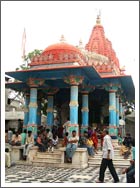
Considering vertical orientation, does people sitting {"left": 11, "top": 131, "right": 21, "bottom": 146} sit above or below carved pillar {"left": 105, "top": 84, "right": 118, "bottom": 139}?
below

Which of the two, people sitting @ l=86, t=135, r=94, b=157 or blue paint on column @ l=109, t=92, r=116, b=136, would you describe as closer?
people sitting @ l=86, t=135, r=94, b=157

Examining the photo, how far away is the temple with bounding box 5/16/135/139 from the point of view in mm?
12102

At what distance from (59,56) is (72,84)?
1505mm

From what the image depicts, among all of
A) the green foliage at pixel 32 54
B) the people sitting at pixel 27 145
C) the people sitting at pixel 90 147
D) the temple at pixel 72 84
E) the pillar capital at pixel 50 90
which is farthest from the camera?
the green foliage at pixel 32 54

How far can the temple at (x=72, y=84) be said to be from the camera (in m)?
12.1

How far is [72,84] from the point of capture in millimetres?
12086

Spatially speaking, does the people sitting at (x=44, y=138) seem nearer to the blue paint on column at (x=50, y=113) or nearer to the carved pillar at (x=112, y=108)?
the blue paint on column at (x=50, y=113)

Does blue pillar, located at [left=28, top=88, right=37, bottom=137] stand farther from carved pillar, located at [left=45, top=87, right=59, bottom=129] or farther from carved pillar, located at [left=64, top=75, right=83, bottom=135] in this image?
carved pillar, located at [left=45, top=87, right=59, bottom=129]

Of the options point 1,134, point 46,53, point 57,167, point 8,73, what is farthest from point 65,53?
point 1,134

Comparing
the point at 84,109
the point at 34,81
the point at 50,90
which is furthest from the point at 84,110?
the point at 34,81

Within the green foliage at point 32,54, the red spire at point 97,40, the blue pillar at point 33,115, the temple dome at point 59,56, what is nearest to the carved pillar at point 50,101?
the temple dome at point 59,56

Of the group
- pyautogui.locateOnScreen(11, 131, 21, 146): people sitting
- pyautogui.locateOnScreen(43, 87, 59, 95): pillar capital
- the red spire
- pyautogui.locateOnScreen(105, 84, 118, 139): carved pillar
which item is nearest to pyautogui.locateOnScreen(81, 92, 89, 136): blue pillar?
pyautogui.locateOnScreen(105, 84, 118, 139): carved pillar

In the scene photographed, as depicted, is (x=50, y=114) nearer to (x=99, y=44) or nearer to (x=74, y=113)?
(x=74, y=113)

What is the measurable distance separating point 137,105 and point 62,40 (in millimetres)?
9324
